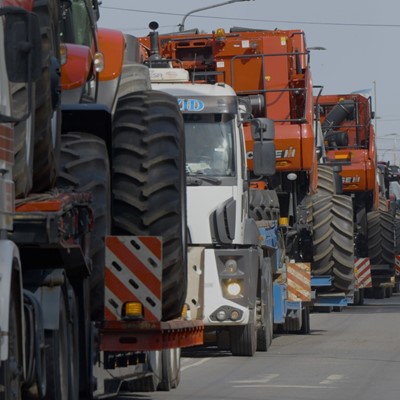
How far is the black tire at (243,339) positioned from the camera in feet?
60.2

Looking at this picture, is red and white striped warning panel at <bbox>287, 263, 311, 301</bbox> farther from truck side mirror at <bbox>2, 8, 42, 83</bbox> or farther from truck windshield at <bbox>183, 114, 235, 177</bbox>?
truck side mirror at <bbox>2, 8, 42, 83</bbox>

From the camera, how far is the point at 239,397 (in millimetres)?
13281

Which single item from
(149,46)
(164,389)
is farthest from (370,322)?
(164,389)

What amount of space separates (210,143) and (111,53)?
5.51m

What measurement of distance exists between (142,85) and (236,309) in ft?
15.9

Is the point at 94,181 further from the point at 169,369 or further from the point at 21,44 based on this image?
the point at 169,369

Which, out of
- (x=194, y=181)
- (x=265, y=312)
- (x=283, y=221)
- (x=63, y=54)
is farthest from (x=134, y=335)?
(x=283, y=221)

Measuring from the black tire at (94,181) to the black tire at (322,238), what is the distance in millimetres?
14679

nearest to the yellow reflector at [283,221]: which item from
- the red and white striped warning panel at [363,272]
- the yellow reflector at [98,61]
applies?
the red and white striped warning panel at [363,272]

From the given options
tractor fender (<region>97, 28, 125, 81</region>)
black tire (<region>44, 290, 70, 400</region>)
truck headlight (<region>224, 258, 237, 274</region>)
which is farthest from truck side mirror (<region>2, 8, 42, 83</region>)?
truck headlight (<region>224, 258, 237, 274</region>)

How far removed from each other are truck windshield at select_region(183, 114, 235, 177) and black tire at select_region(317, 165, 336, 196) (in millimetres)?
8805

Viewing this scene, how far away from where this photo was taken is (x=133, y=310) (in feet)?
34.2

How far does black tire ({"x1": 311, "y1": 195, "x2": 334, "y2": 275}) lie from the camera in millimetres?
24844

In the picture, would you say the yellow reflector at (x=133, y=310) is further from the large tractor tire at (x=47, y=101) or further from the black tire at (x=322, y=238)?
the black tire at (x=322, y=238)
